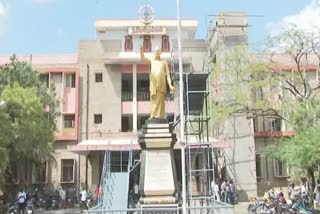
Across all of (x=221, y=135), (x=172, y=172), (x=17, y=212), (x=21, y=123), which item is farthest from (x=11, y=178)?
(x=172, y=172)

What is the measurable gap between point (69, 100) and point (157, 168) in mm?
23713

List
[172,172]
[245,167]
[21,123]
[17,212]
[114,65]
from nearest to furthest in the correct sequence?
[172,172], [17,212], [21,123], [245,167], [114,65]

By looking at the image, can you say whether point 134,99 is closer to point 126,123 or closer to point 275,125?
point 126,123

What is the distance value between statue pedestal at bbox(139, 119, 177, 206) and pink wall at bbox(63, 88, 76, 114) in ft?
75.0

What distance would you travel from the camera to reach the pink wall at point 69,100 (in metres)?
37.6

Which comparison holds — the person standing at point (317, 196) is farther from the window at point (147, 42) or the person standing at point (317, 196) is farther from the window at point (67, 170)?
the window at point (147, 42)

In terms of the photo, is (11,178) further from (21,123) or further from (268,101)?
(268,101)

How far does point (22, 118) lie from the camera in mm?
27188

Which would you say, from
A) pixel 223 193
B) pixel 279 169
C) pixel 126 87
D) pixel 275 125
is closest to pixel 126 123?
pixel 126 87

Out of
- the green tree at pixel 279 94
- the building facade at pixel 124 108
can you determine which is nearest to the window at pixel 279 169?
the building facade at pixel 124 108

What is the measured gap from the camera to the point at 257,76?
2750 cm

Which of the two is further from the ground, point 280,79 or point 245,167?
point 280,79

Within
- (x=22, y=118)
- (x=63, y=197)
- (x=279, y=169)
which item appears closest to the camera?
(x=22, y=118)

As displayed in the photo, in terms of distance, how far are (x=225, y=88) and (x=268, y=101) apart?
3438 mm
